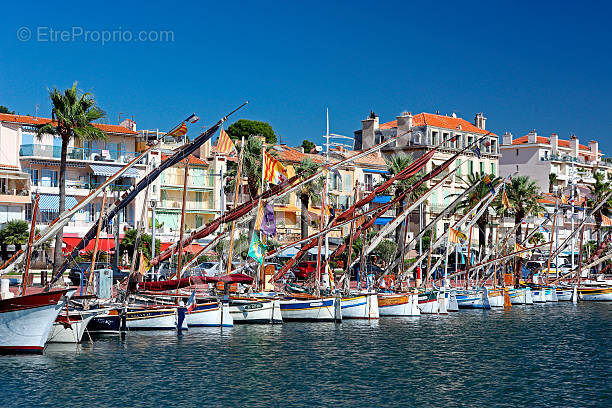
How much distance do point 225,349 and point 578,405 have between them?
18.9m

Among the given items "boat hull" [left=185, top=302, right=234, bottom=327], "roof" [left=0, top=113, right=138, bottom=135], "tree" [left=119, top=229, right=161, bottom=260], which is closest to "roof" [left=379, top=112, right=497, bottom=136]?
"roof" [left=0, top=113, right=138, bottom=135]

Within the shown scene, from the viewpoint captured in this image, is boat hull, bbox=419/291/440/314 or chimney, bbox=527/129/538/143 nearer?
boat hull, bbox=419/291/440/314

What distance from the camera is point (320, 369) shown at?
42062 mm

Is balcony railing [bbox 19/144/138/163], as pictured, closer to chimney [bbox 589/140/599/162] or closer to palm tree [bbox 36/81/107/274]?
palm tree [bbox 36/81/107/274]

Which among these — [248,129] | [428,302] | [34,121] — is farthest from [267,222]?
[248,129]

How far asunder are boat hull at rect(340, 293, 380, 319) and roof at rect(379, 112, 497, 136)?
6245cm

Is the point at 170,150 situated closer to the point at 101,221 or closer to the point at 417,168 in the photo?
→ the point at 417,168

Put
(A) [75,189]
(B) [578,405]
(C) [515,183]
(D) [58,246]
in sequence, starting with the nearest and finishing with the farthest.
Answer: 1. (B) [578,405]
2. (D) [58,246]
3. (A) [75,189]
4. (C) [515,183]

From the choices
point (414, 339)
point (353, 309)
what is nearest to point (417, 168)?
point (353, 309)

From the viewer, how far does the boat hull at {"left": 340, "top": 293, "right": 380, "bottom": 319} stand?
62312 millimetres

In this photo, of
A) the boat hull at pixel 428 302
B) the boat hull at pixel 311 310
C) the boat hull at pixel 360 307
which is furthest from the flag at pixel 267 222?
the boat hull at pixel 428 302

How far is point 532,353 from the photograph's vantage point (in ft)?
162

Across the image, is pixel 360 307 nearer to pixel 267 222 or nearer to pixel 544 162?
pixel 267 222

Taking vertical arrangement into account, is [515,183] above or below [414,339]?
above
